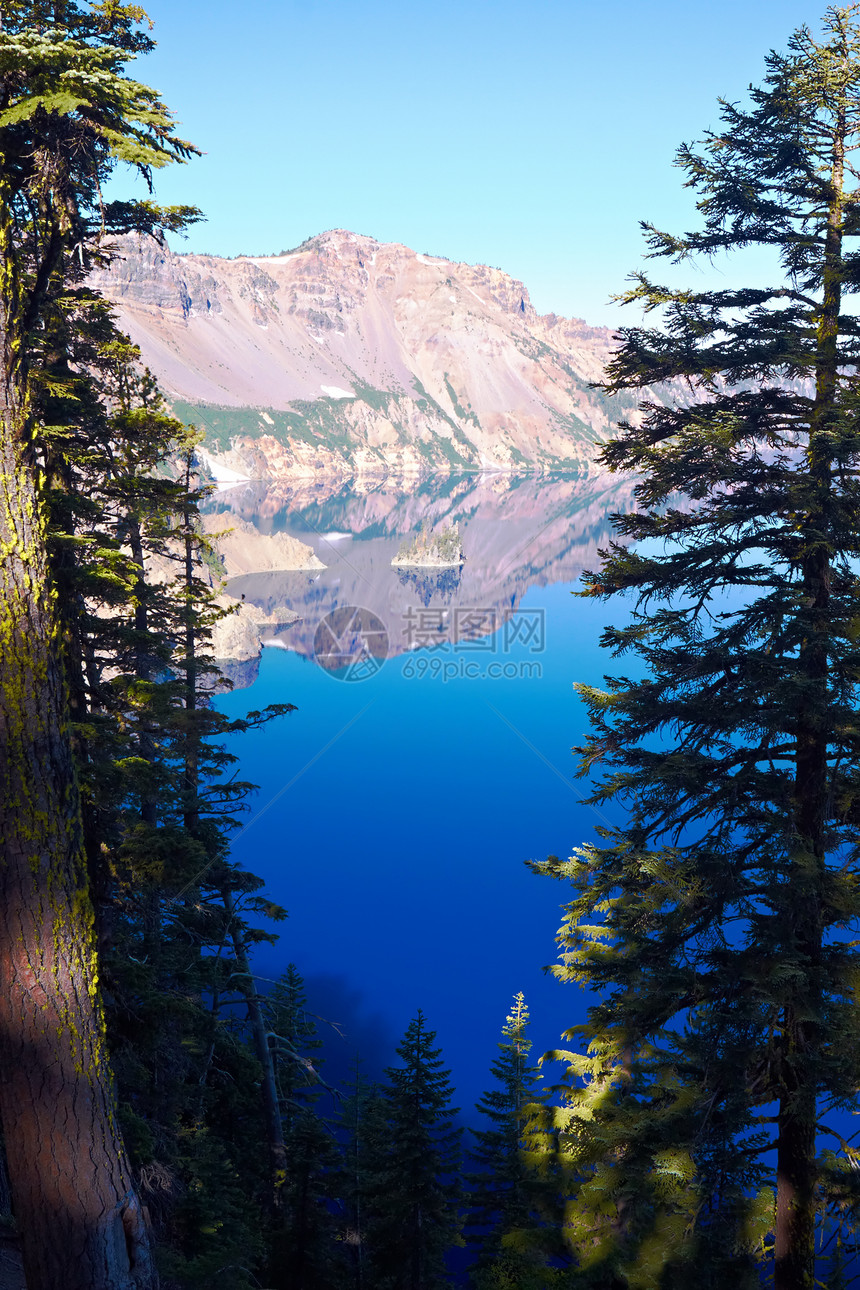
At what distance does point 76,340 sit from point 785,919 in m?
12.1

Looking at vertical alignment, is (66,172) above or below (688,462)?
above

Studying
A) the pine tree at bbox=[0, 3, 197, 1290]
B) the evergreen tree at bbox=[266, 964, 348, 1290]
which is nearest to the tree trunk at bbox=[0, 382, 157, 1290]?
the pine tree at bbox=[0, 3, 197, 1290]

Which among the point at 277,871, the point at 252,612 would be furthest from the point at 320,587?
the point at 277,871

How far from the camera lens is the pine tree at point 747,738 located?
6.48 meters

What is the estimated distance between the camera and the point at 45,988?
4.25 meters

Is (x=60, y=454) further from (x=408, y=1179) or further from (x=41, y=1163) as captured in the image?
(x=408, y=1179)

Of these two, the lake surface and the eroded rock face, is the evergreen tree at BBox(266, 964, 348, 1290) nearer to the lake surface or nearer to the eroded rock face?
the lake surface

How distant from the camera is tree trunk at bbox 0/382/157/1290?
13.8 ft

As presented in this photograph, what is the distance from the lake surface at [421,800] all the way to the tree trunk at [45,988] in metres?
5.23

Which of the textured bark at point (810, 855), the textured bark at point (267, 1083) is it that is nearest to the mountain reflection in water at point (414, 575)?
the textured bark at point (267, 1083)

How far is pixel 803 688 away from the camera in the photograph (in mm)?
6465

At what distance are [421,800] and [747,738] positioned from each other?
174ft

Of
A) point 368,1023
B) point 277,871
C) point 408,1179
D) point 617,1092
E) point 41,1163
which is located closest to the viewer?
point 41,1163

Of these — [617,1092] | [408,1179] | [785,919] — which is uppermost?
[785,919]
